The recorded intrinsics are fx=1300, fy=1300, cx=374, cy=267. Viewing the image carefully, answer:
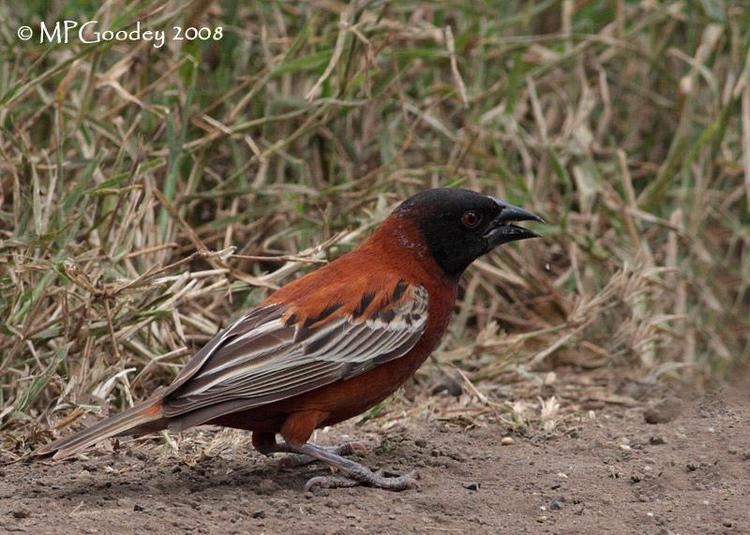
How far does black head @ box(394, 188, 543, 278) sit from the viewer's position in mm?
5246

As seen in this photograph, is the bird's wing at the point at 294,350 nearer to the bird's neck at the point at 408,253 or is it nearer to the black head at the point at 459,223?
the bird's neck at the point at 408,253

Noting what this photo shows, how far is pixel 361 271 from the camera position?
5.10m

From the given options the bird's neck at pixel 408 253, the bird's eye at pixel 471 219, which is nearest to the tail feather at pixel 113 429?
the bird's neck at pixel 408 253

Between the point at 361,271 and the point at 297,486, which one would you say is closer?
the point at 297,486

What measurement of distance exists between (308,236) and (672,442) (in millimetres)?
2280

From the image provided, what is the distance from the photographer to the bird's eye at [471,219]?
5.29 meters

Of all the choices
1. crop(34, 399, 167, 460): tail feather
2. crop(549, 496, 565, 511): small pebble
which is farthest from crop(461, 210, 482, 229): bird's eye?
crop(34, 399, 167, 460): tail feather

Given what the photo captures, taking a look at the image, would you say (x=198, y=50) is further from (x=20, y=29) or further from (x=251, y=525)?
(x=251, y=525)

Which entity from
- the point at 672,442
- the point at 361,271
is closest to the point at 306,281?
the point at 361,271

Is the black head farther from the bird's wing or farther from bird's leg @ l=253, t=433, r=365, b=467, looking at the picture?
bird's leg @ l=253, t=433, r=365, b=467

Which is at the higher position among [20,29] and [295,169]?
[20,29]

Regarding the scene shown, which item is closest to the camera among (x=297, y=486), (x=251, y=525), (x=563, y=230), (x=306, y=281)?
(x=251, y=525)

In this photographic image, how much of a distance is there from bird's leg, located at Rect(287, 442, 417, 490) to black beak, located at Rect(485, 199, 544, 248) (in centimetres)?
109

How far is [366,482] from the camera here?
4.74m
